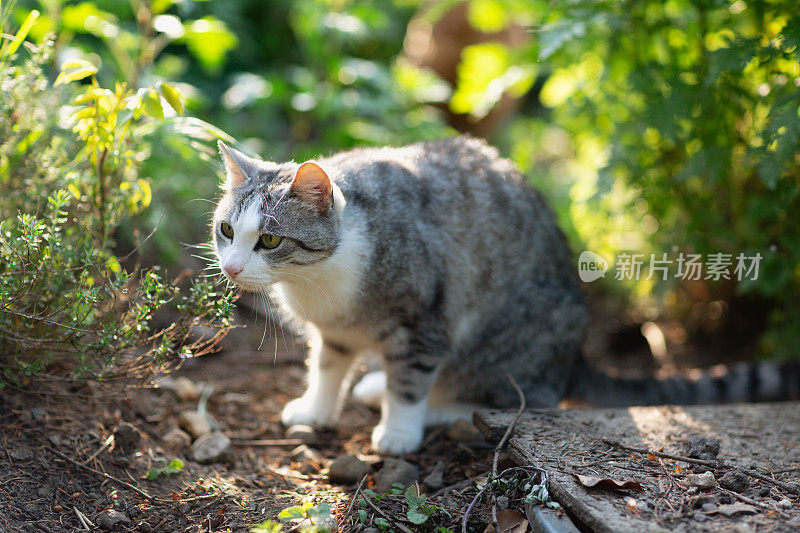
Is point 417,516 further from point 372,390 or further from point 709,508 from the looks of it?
point 372,390

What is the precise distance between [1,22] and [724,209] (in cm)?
407

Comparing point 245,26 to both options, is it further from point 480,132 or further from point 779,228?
point 779,228

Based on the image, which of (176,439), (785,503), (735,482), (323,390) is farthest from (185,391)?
(785,503)

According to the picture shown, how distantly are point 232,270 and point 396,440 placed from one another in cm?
120

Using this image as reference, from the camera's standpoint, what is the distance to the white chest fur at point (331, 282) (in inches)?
110

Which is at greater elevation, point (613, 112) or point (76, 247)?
point (613, 112)

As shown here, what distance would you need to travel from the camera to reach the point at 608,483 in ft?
7.20

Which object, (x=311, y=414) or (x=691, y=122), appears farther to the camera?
(x=691, y=122)

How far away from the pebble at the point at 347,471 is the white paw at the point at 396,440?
25cm

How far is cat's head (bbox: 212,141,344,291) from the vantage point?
2.58m

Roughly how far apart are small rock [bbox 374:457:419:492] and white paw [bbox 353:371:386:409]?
34.7 inches

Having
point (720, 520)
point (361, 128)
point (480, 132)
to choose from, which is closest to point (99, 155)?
point (361, 128)

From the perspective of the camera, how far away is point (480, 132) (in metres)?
6.90

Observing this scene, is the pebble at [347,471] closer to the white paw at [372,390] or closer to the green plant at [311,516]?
the green plant at [311,516]
